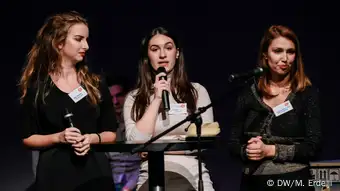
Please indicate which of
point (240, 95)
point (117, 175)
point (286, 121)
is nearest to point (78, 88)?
point (240, 95)

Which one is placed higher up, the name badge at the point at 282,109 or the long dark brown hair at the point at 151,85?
the long dark brown hair at the point at 151,85

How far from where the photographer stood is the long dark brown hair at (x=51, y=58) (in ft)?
9.87

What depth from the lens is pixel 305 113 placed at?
299cm

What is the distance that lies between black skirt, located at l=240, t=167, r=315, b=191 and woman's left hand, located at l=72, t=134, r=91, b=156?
88cm

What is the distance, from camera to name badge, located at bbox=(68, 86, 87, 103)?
2.94 meters

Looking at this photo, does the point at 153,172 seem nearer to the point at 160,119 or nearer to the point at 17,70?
the point at 160,119

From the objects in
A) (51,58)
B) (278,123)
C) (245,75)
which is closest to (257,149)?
(278,123)

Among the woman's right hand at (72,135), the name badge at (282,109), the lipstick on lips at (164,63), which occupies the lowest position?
the woman's right hand at (72,135)

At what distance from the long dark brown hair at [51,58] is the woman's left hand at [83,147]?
274 mm

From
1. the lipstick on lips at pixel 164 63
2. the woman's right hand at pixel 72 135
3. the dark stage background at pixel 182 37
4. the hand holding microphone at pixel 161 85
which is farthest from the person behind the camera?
the dark stage background at pixel 182 37

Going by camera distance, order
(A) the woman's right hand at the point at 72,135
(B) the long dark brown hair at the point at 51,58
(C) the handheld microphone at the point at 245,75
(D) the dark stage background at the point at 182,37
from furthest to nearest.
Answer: (D) the dark stage background at the point at 182,37 → (B) the long dark brown hair at the point at 51,58 → (A) the woman's right hand at the point at 72,135 → (C) the handheld microphone at the point at 245,75

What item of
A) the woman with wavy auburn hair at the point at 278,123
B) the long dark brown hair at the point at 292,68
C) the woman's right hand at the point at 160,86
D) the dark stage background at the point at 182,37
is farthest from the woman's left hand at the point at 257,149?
the dark stage background at the point at 182,37

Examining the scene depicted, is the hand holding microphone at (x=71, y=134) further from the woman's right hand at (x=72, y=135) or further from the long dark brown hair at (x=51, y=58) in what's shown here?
the long dark brown hair at (x=51, y=58)

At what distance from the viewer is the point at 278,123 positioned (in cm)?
297
